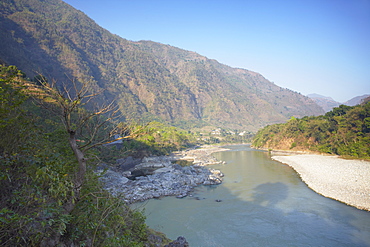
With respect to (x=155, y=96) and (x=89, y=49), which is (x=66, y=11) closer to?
(x=89, y=49)

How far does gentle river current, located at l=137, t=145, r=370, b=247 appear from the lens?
37.1 ft

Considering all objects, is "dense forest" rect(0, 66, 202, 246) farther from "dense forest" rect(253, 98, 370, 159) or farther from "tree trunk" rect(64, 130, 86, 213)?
"dense forest" rect(253, 98, 370, 159)

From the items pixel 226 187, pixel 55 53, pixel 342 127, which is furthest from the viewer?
pixel 55 53

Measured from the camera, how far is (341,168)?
25.1 metres

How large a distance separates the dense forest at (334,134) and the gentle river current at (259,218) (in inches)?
781

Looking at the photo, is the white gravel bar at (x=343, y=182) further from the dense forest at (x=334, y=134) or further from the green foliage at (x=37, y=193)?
the green foliage at (x=37, y=193)

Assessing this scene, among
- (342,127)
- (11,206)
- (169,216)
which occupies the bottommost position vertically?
(169,216)

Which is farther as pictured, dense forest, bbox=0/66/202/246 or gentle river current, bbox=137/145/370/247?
gentle river current, bbox=137/145/370/247

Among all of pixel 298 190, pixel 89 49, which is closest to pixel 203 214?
pixel 298 190

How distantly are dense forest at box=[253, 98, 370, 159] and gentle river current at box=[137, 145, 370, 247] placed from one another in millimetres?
19825

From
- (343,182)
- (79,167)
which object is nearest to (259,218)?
(343,182)

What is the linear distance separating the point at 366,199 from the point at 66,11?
241 m

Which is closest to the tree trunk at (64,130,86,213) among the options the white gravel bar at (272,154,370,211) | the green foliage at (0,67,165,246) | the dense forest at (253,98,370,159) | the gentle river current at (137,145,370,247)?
the green foliage at (0,67,165,246)

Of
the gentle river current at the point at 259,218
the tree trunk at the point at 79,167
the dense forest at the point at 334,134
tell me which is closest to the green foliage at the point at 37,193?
the tree trunk at the point at 79,167
